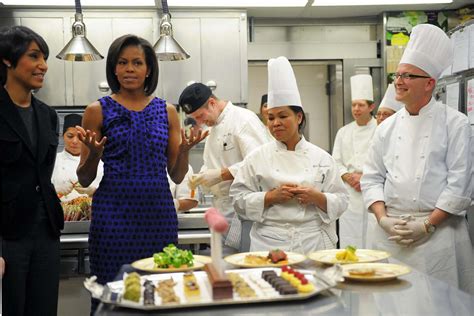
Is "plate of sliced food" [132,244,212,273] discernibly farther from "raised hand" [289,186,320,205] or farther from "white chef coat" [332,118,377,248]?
"white chef coat" [332,118,377,248]

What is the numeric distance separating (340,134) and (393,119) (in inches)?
104

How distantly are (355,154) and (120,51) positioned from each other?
327 centimetres

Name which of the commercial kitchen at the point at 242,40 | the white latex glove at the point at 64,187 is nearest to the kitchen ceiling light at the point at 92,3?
the commercial kitchen at the point at 242,40

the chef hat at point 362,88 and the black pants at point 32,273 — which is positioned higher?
the chef hat at point 362,88

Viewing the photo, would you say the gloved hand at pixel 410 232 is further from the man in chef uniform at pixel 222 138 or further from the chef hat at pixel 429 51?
the man in chef uniform at pixel 222 138

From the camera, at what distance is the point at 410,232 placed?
2.35 meters

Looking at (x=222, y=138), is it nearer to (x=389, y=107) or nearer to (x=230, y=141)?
(x=230, y=141)

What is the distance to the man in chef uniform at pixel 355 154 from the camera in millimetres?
4840

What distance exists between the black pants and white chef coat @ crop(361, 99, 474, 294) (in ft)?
4.68

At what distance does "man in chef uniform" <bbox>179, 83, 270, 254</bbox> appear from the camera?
3.16 metres

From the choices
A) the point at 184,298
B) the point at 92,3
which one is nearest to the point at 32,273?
the point at 184,298

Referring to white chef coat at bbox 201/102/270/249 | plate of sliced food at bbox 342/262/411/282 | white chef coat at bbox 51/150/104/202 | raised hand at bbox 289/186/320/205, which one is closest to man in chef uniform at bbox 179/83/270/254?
white chef coat at bbox 201/102/270/249

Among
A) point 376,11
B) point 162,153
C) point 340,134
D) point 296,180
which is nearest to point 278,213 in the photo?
point 296,180

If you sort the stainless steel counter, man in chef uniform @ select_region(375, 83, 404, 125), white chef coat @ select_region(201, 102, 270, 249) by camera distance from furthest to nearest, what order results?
man in chef uniform @ select_region(375, 83, 404, 125) < white chef coat @ select_region(201, 102, 270, 249) < the stainless steel counter
